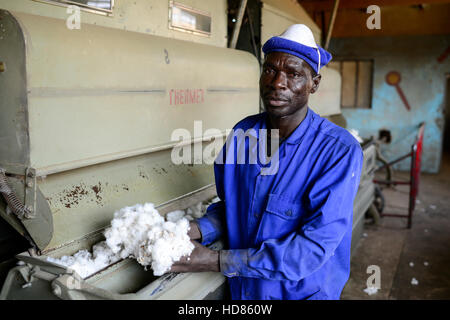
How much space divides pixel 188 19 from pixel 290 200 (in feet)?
4.36

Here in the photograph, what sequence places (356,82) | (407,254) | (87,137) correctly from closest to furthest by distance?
(87,137)
(407,254)
(356,82)

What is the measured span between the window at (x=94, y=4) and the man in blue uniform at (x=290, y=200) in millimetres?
738

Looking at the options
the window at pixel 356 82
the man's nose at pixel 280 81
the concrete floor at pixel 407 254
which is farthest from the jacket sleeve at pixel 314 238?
the window at pixel 356 82

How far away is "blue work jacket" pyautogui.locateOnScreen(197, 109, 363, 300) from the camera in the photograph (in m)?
1.29

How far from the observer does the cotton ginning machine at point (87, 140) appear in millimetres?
1254

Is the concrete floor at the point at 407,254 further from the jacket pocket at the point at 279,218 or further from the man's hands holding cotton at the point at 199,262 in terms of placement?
the man's hands holding cotton at the point at 199,262

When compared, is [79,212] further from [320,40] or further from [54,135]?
[320,40]

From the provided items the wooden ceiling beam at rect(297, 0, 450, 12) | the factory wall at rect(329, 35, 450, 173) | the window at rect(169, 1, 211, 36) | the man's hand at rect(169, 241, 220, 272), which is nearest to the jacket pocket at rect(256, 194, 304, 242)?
the man's hand at rect(169, 241, 220, 272)

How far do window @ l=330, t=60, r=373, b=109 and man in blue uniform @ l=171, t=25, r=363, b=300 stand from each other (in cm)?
658

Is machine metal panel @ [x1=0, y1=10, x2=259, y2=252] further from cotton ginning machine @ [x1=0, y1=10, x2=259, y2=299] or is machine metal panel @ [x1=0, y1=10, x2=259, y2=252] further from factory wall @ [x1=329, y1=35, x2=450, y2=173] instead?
factory wall @ [x1=329, y1=35, x2=450, y2=173]

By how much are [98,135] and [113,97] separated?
164 mm

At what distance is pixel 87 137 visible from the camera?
1.50 meters

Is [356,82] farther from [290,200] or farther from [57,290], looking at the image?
[57,290]

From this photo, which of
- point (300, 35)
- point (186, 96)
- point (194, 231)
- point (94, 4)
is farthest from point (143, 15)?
point (194, 231)
